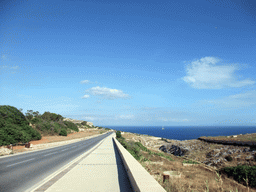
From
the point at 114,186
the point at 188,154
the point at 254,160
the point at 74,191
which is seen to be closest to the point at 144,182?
the point at 114,186

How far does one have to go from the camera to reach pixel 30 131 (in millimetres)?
32125

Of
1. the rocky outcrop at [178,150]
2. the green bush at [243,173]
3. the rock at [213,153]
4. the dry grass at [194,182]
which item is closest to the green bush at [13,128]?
the dry grass at [194,182]

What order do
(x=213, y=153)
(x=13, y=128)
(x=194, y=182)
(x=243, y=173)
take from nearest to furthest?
1. (x=194, y=182)
2. (x=243, y=173)
3. (x=13, y=128)
4. (x=213, y=153)

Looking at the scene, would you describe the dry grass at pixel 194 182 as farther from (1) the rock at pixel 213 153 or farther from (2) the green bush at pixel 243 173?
(1) the rock at pixel 213 153

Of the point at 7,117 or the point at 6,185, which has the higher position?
the point at 7,117

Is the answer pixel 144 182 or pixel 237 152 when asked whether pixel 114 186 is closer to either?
pixel 144 182

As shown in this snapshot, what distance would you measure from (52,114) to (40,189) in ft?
227

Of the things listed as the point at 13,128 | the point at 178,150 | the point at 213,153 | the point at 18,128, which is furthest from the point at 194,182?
the point at 18,128

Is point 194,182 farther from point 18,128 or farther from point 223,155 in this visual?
point 18,128

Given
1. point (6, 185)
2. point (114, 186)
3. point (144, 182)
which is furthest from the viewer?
point (6, 185)

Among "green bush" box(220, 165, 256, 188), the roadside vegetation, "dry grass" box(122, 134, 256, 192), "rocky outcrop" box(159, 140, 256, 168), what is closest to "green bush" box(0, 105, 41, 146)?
the roadside vegetation

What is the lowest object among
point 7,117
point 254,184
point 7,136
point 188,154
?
point 188,154

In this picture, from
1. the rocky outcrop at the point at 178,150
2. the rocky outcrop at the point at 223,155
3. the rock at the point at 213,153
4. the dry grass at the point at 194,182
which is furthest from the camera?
the rocky outcrop at the point at 178,150

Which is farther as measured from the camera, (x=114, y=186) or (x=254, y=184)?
(x=254, y=184)
